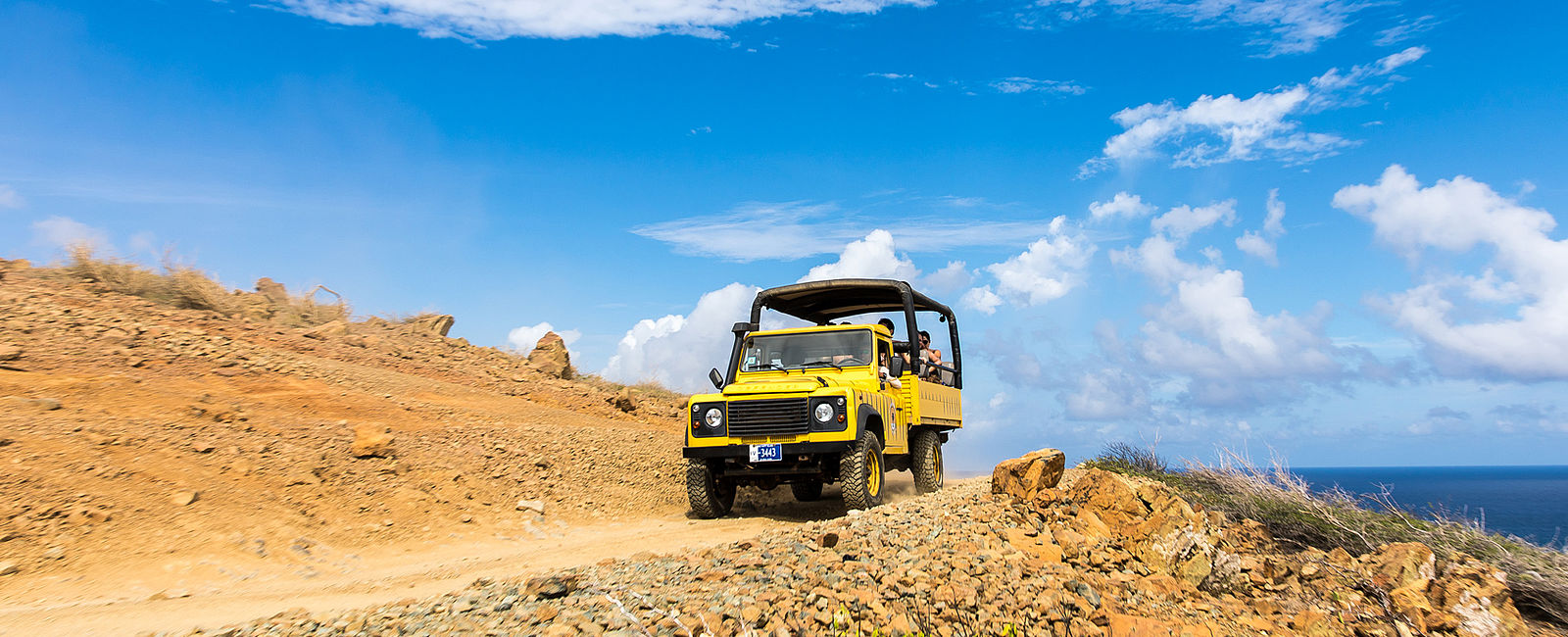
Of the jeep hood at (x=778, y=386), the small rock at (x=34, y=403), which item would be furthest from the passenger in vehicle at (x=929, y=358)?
the small rock at (x=34, y=403)

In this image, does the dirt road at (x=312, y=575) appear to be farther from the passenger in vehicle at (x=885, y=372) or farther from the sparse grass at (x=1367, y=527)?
the sparse grass at (x=1367, y=527)

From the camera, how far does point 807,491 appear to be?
13352mm

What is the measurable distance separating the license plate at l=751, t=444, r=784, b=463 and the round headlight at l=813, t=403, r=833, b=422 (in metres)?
0.60

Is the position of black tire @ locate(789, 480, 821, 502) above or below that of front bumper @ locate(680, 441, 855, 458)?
below

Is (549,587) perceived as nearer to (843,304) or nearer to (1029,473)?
(1029,473)

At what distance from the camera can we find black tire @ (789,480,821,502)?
13180 mm

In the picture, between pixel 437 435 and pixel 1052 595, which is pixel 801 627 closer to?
pixel 1052 595

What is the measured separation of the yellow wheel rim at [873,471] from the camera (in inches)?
450

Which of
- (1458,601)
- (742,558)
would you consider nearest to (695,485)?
(742,558)

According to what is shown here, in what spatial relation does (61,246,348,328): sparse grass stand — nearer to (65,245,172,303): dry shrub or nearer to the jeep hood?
(65,245,172,303): dry shrub

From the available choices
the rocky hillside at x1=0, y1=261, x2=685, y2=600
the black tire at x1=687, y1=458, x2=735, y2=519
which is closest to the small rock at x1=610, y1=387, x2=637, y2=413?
the rocky hillside at x1=0, y1=261, x2=685, y2=600

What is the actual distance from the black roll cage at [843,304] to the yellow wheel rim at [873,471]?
2049mm

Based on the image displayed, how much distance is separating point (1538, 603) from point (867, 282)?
824 centimetres

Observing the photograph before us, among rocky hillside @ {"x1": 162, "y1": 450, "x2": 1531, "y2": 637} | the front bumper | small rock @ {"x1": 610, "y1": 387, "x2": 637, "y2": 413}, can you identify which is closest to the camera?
rocky hillside @ {"x1": 162, "y1": 450, "x2": 1531, "y2": 637}
